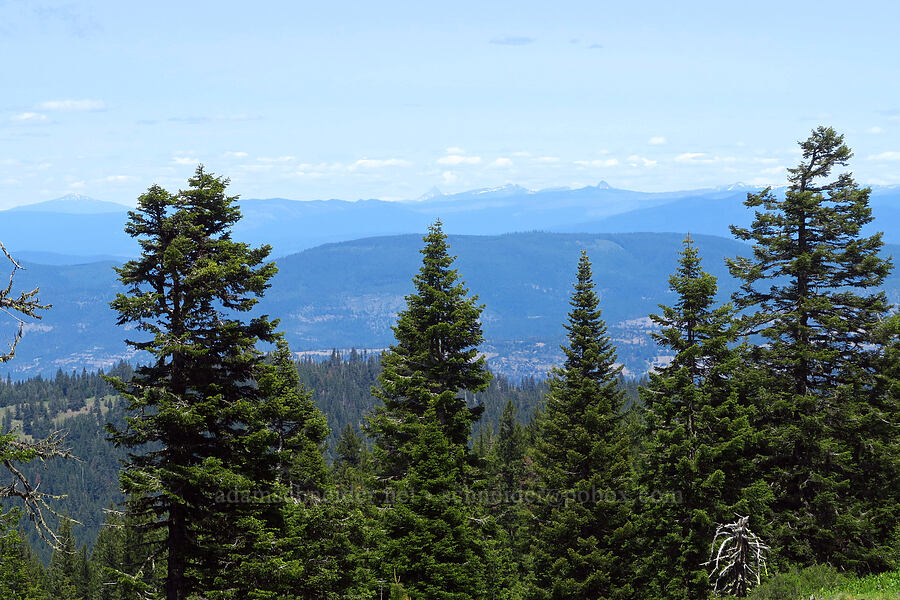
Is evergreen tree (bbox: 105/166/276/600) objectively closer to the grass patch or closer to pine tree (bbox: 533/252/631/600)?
the grass patch

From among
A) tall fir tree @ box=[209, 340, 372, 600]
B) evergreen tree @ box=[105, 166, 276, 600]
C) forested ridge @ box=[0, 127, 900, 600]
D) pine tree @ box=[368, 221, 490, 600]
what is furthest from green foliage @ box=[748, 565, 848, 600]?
evergreen tree @ box=[105, 166, 276, 600]

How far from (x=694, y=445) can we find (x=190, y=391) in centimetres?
1915

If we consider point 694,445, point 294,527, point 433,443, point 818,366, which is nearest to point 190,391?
point 294,527

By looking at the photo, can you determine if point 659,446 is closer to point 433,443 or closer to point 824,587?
point 433,443

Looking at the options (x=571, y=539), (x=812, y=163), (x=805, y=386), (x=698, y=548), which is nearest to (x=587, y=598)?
(x=571, y=539)

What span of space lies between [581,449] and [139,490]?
19.3 metres

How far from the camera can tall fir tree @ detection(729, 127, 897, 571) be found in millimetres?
29344

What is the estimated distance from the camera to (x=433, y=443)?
27484mm

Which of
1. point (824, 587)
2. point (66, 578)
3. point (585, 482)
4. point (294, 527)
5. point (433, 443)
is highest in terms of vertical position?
point (433, 443)

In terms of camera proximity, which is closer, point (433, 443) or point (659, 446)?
point (433, 443)

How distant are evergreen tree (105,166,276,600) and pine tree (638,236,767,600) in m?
16.4

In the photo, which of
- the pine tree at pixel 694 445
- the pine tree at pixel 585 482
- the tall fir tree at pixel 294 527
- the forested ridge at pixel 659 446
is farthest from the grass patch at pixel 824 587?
the tall fir tree at pixel 294 527

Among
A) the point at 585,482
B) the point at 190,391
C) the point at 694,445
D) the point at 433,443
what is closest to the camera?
the point at 190,391

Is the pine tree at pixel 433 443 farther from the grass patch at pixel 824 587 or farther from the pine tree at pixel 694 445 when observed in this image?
the grass patch at pixel 824 587
